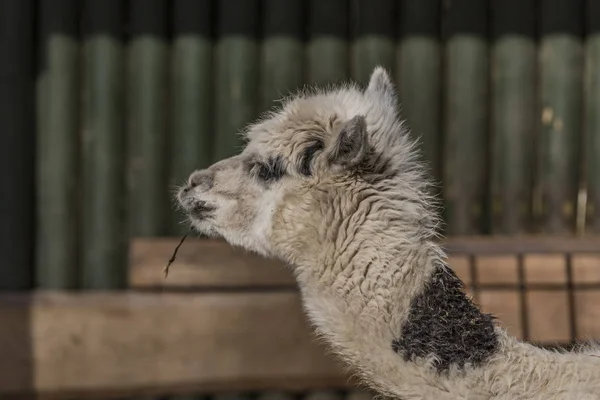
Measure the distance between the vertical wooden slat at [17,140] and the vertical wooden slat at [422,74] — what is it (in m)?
2.06

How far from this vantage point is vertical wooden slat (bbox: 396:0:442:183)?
5383mm

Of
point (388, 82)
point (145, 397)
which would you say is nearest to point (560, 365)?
point (388, 82)

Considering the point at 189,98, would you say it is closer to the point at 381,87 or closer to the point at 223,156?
the point at 223,156

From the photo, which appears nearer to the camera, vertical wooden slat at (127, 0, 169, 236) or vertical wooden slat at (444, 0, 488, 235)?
vertical wooden slat at (127, 0, 169, 236)

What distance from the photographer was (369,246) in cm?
290

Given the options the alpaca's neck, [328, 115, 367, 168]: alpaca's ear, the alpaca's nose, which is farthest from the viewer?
the alpaca's nose

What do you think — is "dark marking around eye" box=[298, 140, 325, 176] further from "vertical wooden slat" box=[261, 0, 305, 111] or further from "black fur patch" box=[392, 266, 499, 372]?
"vertical wooden slat" box=[261, 0, 305, 111]

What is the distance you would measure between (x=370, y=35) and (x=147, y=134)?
1362 mm

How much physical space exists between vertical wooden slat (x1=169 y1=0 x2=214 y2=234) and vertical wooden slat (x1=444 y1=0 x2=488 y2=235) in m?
1.37

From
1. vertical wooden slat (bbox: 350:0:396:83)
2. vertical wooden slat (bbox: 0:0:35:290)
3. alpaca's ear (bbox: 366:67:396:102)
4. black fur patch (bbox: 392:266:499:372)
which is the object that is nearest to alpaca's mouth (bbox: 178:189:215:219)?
alpaca's ear (bbox: 366:67:396:102)

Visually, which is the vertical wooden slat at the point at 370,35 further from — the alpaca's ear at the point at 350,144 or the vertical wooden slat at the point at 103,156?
the alpaca's ear at the point at 350,144

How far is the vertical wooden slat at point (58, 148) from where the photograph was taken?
204 inches

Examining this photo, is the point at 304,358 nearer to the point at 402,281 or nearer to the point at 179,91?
the point at 179,91

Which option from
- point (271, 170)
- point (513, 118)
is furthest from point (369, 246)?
point (513, 118)
